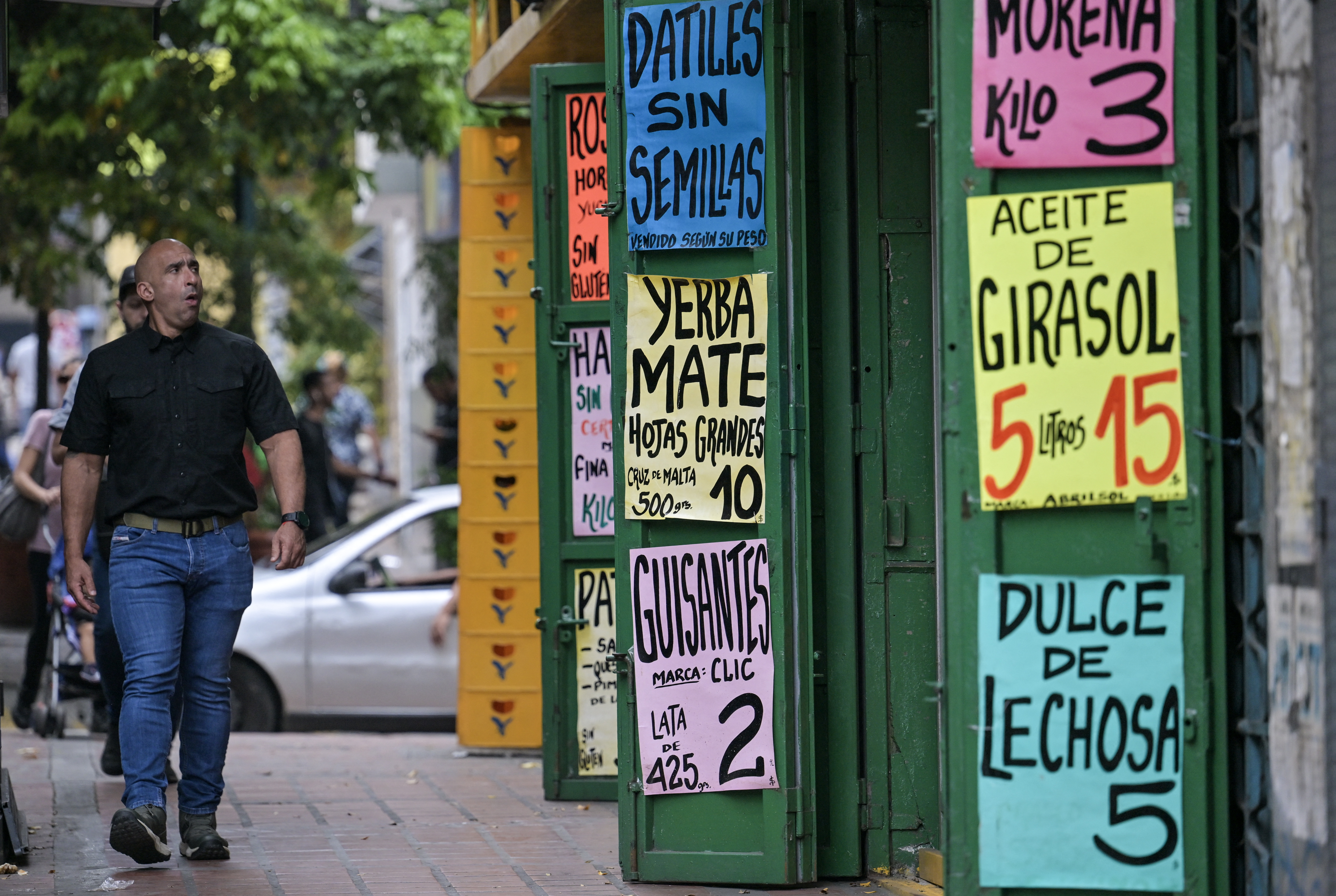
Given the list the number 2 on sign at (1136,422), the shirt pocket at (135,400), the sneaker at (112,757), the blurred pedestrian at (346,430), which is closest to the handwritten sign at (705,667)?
the number 2 on sign at (1136,422)

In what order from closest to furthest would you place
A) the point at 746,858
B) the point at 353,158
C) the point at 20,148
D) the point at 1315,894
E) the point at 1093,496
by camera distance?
1. the point at 1315,894
2. the point at 1093,496
3. the point at 746,858
4. the point at 20,148
5. the point at 353,158

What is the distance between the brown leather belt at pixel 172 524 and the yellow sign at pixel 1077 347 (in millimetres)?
2756

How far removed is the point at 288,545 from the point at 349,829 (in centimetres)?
136

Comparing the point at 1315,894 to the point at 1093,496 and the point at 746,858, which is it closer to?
the point at 1093,496

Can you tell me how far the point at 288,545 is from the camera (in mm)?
6258

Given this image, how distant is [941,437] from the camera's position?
4.96 m

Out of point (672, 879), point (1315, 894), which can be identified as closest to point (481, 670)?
point (672, 879)

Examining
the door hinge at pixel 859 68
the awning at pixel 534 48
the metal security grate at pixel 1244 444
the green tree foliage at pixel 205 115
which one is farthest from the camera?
the green tree foliage at pixel 205 115

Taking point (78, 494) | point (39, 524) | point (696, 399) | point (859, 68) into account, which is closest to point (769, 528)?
point (696, 399)

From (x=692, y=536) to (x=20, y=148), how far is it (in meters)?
9.93

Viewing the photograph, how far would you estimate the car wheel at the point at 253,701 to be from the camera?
10.5m

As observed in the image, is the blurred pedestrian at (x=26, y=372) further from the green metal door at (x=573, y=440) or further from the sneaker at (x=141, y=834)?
the sneaker at (x=141, y=834)

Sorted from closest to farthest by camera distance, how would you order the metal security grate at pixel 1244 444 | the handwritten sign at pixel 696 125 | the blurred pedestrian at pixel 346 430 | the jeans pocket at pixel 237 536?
1. the metal security grate at pixel 1244 444
2. the handwritten sign at pixel 696 125
3. the jeans pocket at pixel 237 536
4. the blurred pedestrian at pixel 346 430

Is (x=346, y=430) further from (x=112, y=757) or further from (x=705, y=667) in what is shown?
(x=705, y=667)
